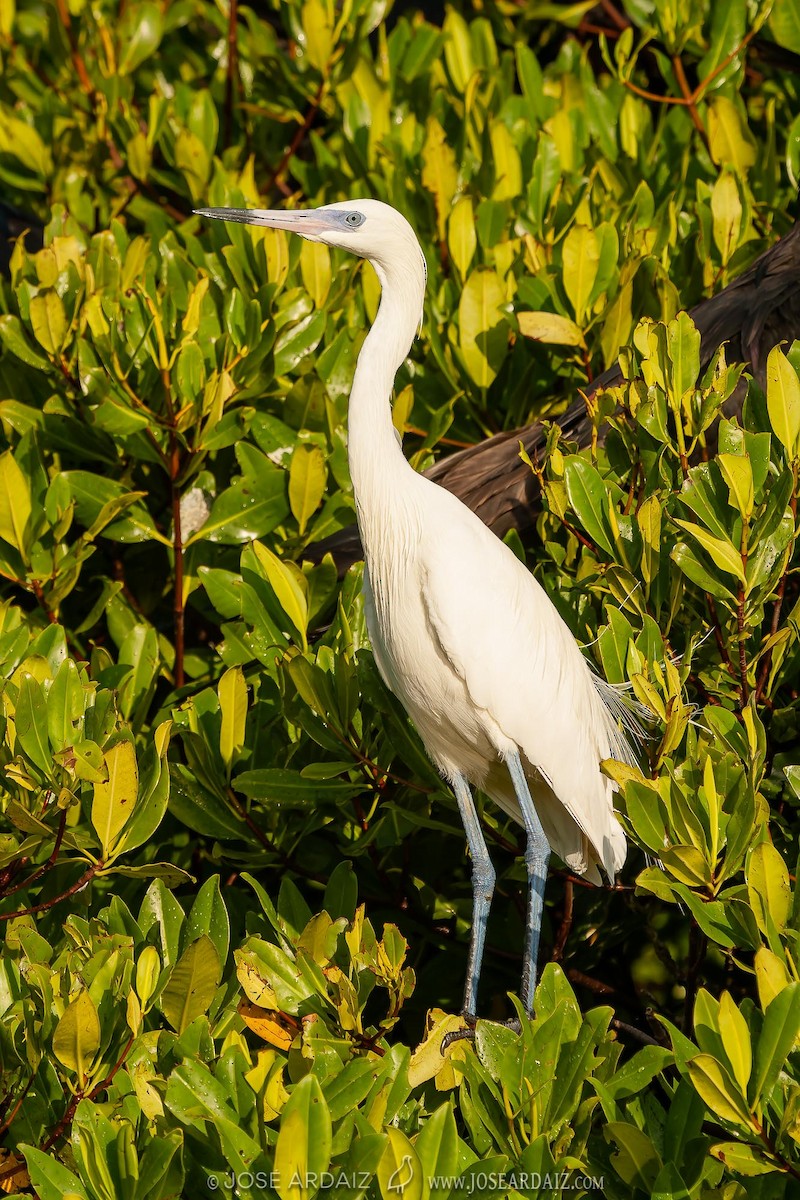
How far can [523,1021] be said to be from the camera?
6.17 ft

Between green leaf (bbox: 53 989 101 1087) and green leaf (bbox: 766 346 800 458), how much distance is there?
5.17 feet

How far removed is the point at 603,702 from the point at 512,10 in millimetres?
3396

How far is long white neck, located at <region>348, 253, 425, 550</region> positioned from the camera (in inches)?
108

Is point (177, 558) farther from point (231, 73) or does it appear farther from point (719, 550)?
point (231, 73)

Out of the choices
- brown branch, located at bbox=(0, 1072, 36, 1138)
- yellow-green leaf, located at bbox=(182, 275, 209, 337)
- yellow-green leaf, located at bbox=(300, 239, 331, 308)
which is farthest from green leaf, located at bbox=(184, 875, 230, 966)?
yellow-green leaf, located at bbox=(300, 239, 331, 308)

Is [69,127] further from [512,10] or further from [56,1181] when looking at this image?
[56,1181]

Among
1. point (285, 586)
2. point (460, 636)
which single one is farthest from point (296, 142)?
point (460, 636)

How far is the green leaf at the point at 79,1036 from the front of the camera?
74.9 inches

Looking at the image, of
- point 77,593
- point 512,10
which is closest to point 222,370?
point 77,593

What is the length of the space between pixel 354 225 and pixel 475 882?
1511 millimetres

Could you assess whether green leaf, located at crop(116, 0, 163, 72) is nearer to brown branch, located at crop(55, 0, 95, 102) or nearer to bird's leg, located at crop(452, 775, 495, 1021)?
brown branch, located at crop(55, 0, 95, 102)

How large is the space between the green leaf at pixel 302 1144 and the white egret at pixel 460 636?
1.02 metres

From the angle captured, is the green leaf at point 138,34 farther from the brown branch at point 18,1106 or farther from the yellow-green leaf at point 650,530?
the brown branch at point 18,1106

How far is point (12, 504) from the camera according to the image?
9.51 feet
